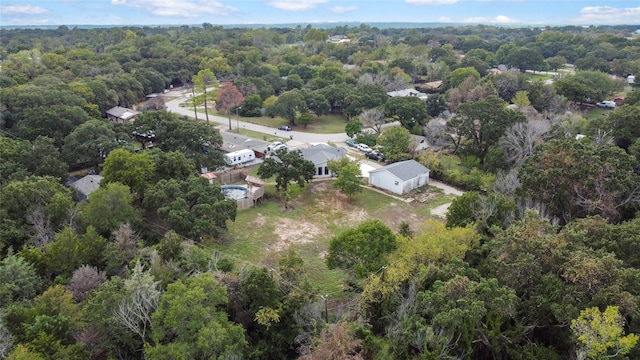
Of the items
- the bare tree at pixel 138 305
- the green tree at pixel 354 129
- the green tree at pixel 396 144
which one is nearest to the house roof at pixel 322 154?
the green tree at pixel 396 144

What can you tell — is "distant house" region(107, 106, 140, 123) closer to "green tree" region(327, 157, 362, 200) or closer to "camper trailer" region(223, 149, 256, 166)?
"camper trailer" region(223, 149, 256, 166)

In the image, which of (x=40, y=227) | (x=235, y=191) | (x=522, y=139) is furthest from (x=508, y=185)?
(x=40, y=227)

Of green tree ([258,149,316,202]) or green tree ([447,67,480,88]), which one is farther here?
green tree ([447,67,480,88])

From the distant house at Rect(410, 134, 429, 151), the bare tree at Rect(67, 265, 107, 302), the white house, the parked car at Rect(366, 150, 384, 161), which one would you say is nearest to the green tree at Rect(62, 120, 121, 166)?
the bare tree at Rect(67, 265, 107, 302)

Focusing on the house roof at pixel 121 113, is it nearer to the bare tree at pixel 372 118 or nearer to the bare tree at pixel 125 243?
the bare tree at pixel 372 118

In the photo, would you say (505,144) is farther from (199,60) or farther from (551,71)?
(551,71)

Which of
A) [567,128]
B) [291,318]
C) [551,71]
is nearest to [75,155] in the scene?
[291,318]

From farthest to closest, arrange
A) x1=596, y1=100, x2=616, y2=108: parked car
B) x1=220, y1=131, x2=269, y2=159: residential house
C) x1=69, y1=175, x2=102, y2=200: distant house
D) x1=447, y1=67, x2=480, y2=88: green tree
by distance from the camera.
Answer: x1=447, y1=67, x2=480, y2=88: green tree, x1=596, y1=100, x2=616, y2=108: parked car, x1=220, y1=131, x2=269, y2=159: residential house, x1=69, y1=175, x2=102, y2=200: distant house
